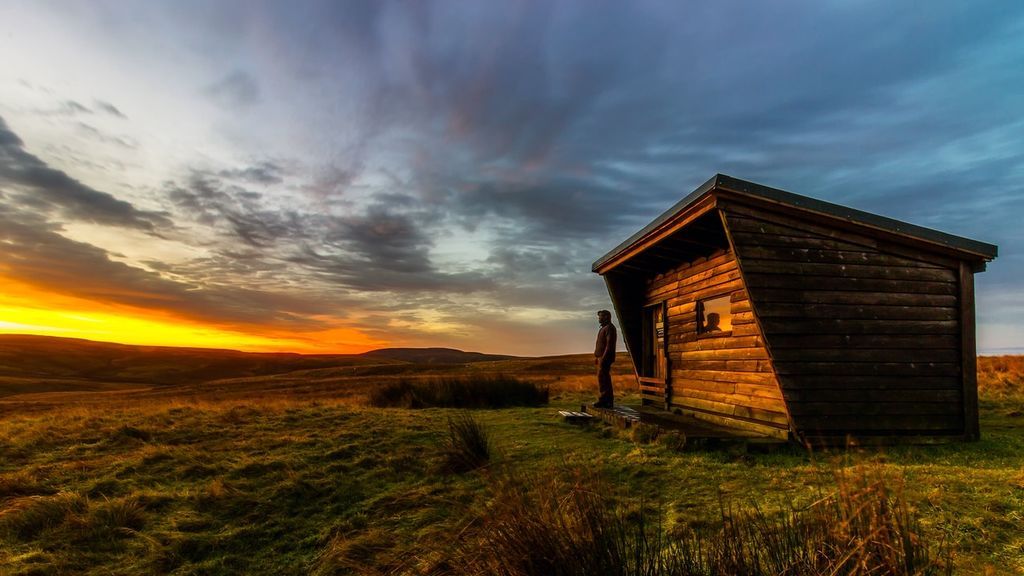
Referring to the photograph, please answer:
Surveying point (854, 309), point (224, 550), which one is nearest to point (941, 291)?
point (854, 309)

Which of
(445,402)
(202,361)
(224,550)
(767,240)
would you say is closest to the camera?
(224,550)

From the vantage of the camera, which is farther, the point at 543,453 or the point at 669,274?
the point at 669,274

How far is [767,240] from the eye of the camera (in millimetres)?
8031

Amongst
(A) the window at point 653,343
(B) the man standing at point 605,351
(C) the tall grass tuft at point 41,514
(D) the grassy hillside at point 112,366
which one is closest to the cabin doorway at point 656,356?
(A) the window at point 653,343

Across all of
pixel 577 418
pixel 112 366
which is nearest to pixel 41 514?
pixel 577 418

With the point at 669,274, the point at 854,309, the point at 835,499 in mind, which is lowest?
the point at 835,499

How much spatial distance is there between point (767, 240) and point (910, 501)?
4271 millimetres

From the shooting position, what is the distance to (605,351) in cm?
1205

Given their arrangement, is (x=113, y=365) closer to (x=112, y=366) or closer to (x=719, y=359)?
(x=112, y=366)

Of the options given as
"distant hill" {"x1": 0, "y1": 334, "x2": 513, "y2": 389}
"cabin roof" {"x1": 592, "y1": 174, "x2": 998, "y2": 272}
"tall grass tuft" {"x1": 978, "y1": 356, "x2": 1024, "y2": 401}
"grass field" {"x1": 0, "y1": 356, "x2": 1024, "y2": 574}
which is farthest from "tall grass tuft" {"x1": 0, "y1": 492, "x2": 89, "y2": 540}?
"distant hill" {"x1": 0, "y1": 334, "x2": 513, "y2": 389}

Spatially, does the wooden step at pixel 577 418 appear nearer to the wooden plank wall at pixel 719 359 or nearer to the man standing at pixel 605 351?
the man standing at pixel 605 351

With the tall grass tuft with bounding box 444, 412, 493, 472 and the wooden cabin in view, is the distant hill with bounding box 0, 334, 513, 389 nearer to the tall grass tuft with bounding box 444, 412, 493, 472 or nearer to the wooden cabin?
the tall grass tuft with bounding box 444, 412, 493, 472

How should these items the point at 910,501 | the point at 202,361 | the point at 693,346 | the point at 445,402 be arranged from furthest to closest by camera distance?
the point at 202,361 < the point at 445,402 < the point at 693,346 < the point at 910,501

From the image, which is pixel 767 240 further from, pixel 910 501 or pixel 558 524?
pixel 558 524
